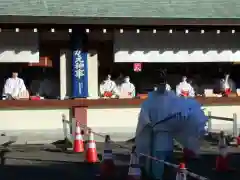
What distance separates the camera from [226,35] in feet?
57.6

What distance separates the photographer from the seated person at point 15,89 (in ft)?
55.1

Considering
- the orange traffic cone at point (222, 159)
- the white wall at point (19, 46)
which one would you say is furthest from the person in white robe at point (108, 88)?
the orange traffic cone at point (222, 159)

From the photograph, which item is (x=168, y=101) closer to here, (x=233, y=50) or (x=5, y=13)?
(x=5, y=13)

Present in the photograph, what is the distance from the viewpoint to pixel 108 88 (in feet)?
58.1

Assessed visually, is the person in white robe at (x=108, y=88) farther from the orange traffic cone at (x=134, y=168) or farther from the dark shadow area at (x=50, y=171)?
the orange traffic cone at (x=134, y=168)

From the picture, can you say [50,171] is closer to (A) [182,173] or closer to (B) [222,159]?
(B) [222,159]

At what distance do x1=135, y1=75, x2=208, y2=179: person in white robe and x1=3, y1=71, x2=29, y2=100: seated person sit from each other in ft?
27.3

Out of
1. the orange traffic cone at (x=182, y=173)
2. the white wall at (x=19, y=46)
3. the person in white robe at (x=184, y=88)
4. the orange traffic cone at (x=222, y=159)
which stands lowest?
the orange traffic cone at (x=222, y=159)

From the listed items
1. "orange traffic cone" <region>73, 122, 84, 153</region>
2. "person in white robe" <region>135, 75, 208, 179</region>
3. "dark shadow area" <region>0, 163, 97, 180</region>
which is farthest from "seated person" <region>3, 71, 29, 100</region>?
"person in white robe" <region>135, 75, 208, 179</region>

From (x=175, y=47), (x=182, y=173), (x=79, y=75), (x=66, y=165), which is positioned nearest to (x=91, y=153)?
(x=66, y=165)

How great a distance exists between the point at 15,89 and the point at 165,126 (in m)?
8.83

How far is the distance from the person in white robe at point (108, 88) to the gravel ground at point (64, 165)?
2864mm

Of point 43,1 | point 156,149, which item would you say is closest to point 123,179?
point 156,149

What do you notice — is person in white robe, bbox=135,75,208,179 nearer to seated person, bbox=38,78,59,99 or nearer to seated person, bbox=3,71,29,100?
seated person, bbox=3,71,29,100
